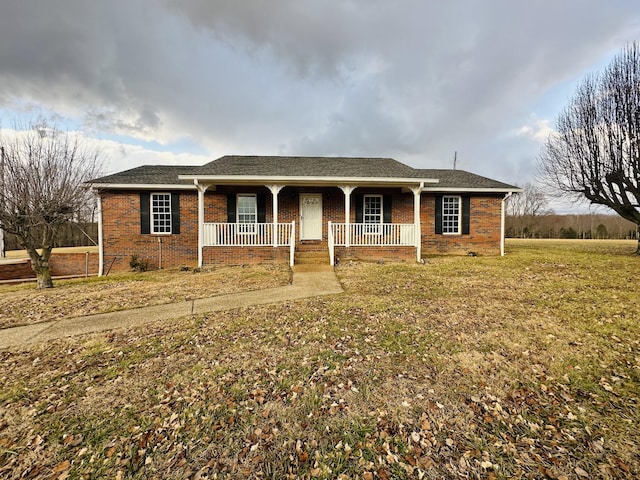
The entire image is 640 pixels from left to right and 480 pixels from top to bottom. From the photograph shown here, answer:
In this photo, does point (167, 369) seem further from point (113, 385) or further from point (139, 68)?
point (139, 68)

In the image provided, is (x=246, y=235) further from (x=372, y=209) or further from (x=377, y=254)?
(x=372, y=209)

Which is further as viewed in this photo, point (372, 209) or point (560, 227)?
point (560, 227)

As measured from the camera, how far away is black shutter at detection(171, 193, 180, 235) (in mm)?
12016

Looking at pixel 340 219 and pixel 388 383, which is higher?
pixel 340 219

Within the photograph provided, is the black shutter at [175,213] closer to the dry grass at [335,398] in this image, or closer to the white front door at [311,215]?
the white front door at [311,215]

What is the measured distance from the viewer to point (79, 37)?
11.8 m

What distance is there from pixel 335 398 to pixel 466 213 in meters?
12.6

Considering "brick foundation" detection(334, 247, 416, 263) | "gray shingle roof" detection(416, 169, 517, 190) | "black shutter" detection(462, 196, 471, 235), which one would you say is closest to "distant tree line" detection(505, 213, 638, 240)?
"gray shingle roof" detection(416, 169, 517, 190)

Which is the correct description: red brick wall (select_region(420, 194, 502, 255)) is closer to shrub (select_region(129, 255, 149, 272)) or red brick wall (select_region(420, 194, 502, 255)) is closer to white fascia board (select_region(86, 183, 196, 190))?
white fascia board (select_region(86, 183, 196, 190))

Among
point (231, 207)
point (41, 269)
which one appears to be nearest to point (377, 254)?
point (231, 207)

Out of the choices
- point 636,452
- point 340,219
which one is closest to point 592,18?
point 340,219

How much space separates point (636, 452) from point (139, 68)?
67.2 feet

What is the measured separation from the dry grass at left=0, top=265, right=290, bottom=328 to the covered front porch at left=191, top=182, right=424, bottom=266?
1466 millimetres

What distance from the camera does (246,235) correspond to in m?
11.6
